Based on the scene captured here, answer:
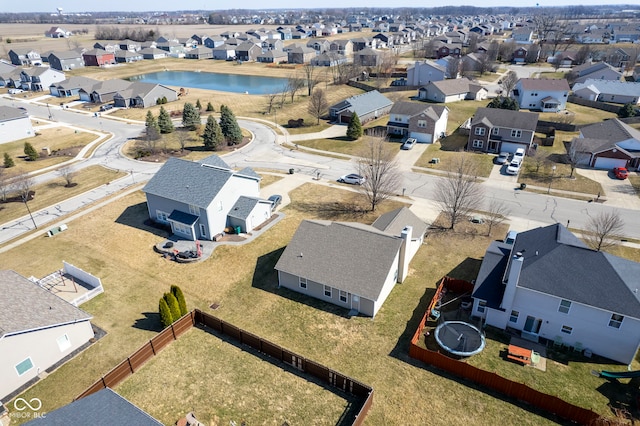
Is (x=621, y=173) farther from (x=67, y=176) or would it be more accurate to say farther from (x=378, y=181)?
(x=67, y=176)

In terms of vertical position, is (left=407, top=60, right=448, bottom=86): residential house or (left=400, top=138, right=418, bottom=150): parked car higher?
(left=407, top=60, right=448, bottom=86): residential house

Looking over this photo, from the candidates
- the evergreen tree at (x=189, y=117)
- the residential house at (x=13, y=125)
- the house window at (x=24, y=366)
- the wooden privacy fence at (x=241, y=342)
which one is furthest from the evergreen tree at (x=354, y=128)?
the residential house at (x=13, y=125)

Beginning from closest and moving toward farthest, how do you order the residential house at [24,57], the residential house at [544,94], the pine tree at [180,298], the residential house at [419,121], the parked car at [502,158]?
the pine tree at [180,298] < the parked car at [502,158] < the residential house at [419,121] < the residential house at [544,94] < the residential house at [24,57]

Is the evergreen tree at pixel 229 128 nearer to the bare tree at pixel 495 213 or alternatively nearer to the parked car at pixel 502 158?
the parked car at pixel 502 158

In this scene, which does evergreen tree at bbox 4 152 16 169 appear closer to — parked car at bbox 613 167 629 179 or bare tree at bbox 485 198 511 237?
bare tree at bbox 485 198 511 237

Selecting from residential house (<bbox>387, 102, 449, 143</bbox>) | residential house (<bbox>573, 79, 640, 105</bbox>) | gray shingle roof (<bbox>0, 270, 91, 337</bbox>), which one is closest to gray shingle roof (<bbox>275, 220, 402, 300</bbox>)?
gray shingle roof (<bbox>0, 270, 91, 337</bbox>)

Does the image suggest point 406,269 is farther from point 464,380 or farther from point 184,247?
point 184,247

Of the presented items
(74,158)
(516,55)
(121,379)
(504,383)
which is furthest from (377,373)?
(516,55)
